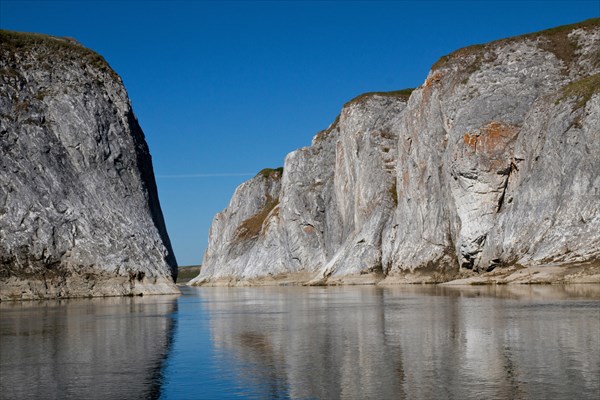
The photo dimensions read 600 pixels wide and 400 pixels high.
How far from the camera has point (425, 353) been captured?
17.9 m

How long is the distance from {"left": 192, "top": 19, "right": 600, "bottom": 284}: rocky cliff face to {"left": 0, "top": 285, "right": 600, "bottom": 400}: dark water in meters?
31.1

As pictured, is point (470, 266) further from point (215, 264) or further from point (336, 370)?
point (215, 264)

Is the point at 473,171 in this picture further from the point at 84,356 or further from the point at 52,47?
the point at 84,356

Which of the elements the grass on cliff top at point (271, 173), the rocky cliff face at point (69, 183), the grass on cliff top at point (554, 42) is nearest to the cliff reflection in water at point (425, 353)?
the rocky cliff face at point (69, 183)

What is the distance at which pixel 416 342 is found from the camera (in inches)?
792

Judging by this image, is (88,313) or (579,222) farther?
(579,222)

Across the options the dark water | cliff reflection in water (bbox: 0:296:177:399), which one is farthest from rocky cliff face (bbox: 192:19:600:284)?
cliff reflection in water (bbox: 0:296:177:399)

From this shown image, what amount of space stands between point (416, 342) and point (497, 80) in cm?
6229

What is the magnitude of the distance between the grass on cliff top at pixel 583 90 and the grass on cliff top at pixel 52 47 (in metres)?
43.8

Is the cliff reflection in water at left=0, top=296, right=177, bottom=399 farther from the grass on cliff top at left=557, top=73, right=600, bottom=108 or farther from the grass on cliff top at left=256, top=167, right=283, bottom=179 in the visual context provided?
the grass on cliff top at left=256, top=167, right=283, bottom=179

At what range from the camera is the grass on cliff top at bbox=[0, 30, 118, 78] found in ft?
214

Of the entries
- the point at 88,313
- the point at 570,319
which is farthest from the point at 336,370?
the point at 88,313

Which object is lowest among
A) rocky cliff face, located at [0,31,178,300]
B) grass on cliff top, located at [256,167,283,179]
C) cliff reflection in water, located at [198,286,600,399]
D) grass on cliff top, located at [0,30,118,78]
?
cliff reflection in water, located at [198,286,600,399]

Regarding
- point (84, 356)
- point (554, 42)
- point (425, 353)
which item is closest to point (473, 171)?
point (554, 42)
